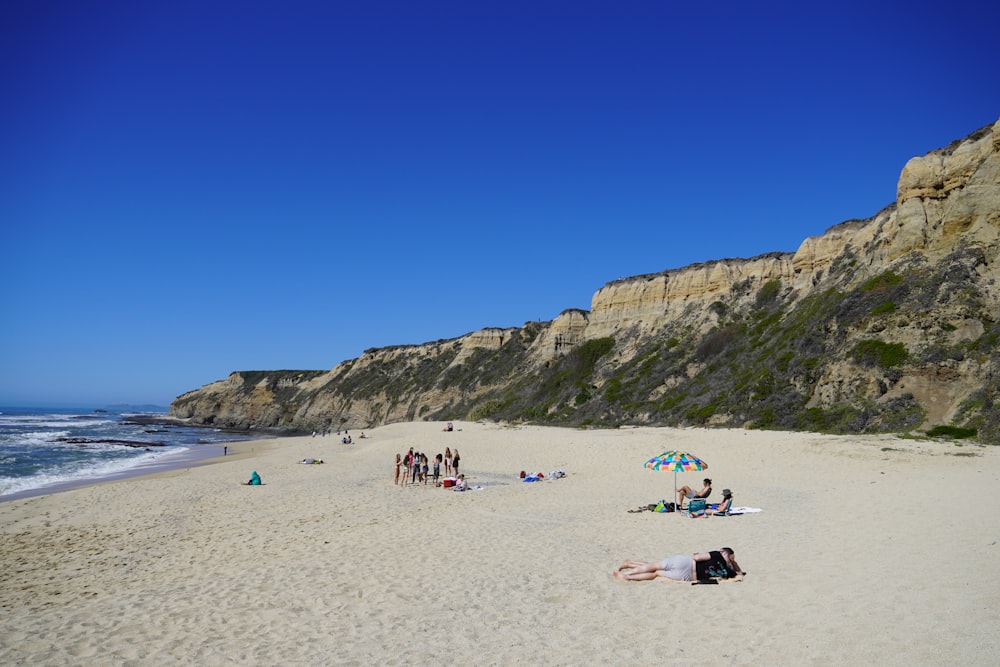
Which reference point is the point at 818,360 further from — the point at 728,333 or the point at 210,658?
the point at 210,658

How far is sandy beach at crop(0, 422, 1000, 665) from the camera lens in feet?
19.8

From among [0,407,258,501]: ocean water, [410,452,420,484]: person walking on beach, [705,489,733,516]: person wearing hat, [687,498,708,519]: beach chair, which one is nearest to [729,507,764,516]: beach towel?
[705,489,733,516]: person wearing hat

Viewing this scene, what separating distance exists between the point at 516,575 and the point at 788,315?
35373 millimetres

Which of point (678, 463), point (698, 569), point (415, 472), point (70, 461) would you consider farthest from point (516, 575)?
point (70, 461)

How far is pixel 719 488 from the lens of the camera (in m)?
15.6

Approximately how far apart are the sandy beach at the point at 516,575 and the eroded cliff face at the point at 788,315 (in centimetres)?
822

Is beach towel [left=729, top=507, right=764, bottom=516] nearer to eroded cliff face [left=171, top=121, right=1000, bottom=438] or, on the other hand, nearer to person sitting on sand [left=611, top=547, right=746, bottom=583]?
person sitting on sand [left=611, top=547, right=746, bottom=583]

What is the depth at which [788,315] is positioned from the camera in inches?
1502

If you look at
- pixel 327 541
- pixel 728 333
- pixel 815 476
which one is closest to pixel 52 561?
pixel 327 541

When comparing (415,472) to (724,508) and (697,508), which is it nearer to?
(697,508)

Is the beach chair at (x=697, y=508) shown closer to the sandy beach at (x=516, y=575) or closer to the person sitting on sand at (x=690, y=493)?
the sandy beach at (x=516, y=575)

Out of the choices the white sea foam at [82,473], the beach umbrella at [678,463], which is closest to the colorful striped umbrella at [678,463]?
the beach umbrella at [678,463]

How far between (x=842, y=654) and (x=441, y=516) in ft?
31.1

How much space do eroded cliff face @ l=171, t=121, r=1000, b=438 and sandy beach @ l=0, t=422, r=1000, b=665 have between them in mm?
8218
